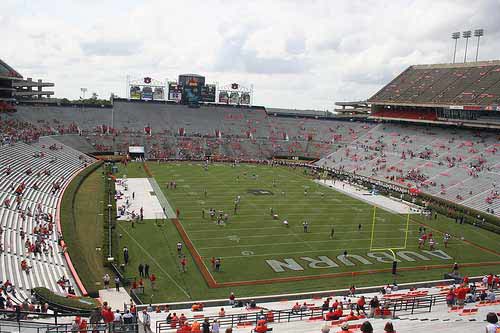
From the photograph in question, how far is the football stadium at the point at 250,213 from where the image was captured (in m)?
16.2

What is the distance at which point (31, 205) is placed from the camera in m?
29.6

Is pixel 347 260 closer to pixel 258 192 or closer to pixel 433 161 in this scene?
pixel 258 192

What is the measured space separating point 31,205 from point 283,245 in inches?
645

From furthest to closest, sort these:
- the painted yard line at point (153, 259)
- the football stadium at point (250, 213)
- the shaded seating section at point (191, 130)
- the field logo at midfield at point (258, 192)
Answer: the shaded seating section at point (191, 130), the field logo at midfield at point (258, 192), the painted yard line at point (153, 259), the football stadium at point (250, 213)

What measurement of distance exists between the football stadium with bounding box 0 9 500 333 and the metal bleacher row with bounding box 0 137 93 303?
0.15m

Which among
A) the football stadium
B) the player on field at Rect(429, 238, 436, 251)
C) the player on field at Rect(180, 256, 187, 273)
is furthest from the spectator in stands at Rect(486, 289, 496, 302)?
the player on field at Rect(180, 256, 187, 273)

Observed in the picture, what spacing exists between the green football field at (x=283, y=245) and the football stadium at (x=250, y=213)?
155 mm

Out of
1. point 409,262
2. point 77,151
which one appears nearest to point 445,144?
point 409,262

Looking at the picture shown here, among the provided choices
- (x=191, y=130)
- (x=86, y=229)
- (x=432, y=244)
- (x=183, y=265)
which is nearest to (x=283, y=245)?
(x=183, y=265)

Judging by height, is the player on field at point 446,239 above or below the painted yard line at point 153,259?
above

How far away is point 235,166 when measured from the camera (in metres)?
62.4

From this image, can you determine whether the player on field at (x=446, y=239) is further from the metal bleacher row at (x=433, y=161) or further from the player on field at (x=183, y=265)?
the player on field at (x=183, y=265)

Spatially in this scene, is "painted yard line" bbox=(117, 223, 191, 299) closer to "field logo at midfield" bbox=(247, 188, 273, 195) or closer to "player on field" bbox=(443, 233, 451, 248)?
"field logo at midfield" bbox=(247, 188, 273, 195)

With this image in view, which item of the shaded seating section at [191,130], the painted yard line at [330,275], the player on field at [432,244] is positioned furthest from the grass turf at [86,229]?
the shaded seating section at [191,130]
